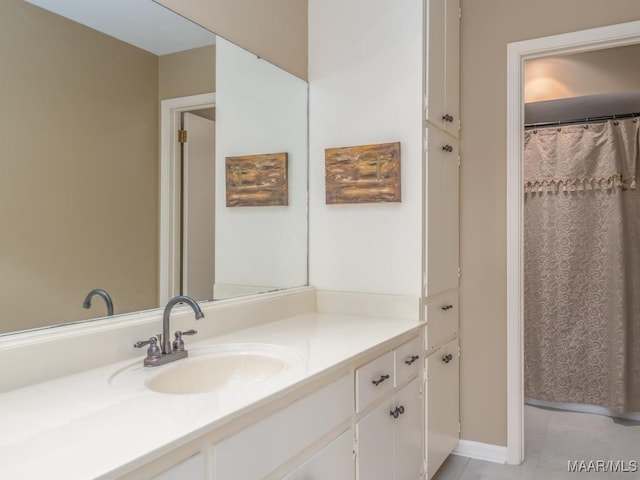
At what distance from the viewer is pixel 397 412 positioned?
1.82 m

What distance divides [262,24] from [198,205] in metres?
0.89

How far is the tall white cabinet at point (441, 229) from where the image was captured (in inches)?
85.7

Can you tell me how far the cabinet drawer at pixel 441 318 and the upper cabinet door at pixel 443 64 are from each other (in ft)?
2.71

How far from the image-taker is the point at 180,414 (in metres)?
0.97

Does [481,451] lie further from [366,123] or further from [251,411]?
[251,411]

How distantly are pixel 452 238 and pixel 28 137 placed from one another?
6.21 feet

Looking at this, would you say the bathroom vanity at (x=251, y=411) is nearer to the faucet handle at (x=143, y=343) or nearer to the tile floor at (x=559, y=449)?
the faucet handle at (x=143, y=343)

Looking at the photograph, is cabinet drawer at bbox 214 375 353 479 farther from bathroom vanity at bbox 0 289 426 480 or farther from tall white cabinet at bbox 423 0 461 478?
tall white cabinet at bbox 423 0 461 478

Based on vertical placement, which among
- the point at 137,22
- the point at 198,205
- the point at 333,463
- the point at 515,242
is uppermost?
the point at 137,22

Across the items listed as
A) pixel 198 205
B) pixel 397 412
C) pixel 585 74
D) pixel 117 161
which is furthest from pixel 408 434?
pixel 585 74

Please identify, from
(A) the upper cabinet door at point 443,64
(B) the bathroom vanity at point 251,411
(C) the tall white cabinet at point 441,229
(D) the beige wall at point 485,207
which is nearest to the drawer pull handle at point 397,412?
(B) the bathroom vanity at point 251,411

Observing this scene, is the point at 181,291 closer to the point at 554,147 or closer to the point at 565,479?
the point at 565,479

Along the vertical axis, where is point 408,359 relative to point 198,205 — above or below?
below

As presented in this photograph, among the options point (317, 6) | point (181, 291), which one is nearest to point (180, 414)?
point (181, 291)
